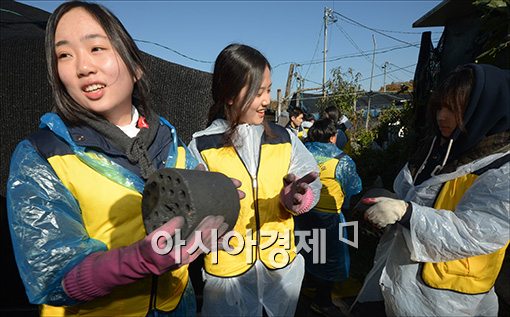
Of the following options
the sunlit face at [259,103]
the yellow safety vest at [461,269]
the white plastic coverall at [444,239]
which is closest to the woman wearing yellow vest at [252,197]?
the sunlit face at [259,103]

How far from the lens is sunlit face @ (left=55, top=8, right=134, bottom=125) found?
1048 millimetres

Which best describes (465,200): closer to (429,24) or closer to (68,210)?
(68,210)

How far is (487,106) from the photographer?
4.71 feet

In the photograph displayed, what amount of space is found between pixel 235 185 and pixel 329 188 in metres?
2.69

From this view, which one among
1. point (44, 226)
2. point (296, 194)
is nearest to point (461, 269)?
point (296, 194)

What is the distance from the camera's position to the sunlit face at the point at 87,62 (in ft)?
3.44

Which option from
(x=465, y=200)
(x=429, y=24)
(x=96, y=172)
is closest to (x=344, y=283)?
(x=465, y=200)

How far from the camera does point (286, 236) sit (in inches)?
72.2

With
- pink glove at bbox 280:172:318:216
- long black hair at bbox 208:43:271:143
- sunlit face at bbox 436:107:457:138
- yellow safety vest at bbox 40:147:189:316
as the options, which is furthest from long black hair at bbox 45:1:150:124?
sunlit face at bbox 436:107:457:138

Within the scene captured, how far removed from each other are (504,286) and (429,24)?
417cm

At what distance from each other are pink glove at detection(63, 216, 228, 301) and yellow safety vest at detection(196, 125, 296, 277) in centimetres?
84

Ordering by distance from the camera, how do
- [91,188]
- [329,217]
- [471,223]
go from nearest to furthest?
1. [91,188]
2. [471,223]
3. [329,217]

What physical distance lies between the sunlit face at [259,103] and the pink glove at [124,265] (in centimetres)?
100

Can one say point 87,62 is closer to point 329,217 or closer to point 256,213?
point 256,213
